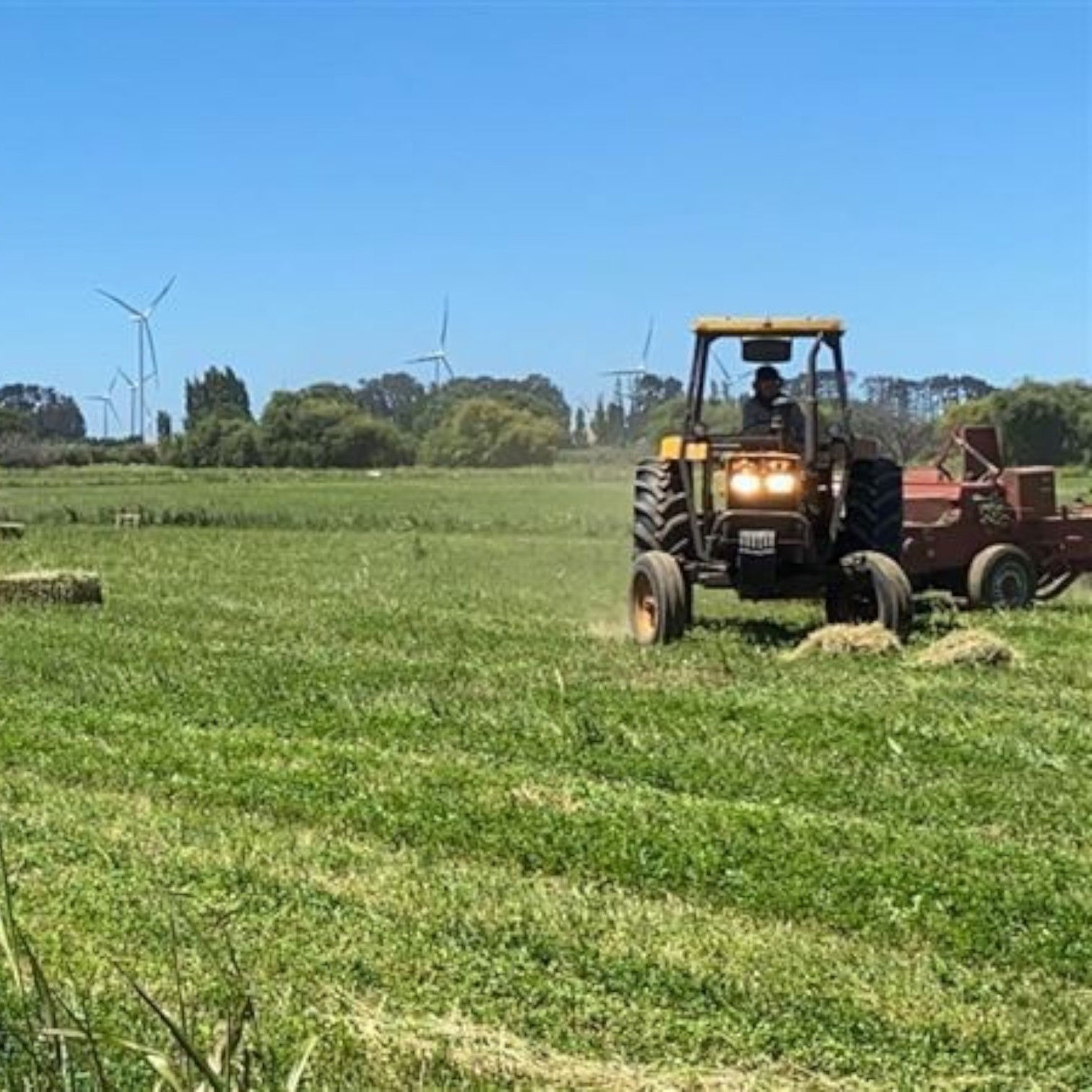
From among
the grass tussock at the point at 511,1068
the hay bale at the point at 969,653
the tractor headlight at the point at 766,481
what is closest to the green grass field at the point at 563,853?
the grass tussock at the point at 511,1068

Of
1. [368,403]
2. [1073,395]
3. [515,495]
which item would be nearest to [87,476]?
[515,495]

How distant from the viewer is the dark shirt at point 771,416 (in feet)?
43.5

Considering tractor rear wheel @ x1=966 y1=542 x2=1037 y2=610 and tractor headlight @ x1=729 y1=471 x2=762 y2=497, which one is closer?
tractor headlight @ x1=729 y1=471 x2=762 y2=497

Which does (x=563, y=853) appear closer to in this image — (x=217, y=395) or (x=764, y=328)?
(x=764, y=328)

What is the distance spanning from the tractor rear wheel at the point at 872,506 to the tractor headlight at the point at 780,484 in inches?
24.6

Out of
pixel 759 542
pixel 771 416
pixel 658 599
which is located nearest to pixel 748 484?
pixel 759 542

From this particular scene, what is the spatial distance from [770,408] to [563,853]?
7.22m

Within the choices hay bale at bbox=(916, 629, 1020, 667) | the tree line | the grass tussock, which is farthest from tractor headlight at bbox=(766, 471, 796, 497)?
the tree line

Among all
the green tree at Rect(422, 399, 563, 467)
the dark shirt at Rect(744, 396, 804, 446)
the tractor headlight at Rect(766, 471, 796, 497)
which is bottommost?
the tractor headlight at Rect(766, 471, 796, 497)

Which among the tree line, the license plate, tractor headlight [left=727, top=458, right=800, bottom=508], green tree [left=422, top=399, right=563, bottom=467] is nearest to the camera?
the license plate

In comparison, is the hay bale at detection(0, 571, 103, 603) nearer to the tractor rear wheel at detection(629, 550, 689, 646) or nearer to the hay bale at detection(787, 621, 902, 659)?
the tractor rear wheel at detection(629, 550, 689, 646)

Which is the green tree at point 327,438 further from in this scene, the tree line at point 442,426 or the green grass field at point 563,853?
the green grass field at point 563,853

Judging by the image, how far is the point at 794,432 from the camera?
1327cm

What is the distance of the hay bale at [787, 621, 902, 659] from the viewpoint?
40.4ft
